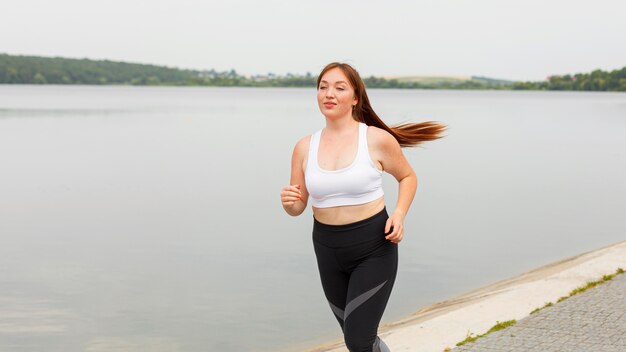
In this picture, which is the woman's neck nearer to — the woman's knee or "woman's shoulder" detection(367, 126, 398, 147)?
"woman's shoulder" detection(367, 126, 398, 147)

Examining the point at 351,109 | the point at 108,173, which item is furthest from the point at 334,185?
the point at 108,173

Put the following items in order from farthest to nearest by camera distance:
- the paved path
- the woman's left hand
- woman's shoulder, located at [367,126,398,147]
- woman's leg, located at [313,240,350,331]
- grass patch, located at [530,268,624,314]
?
grass patch, located at [530,268,624,314] < the paved path < woman's leg, located at [313,240,350,331] < woman's shoulder, located at [367,126,398,147] < the woman's left hand

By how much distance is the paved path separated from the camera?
22.2 feet

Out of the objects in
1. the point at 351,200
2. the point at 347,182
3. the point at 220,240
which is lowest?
the point at 220,240

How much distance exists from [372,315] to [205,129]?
60.7 metres

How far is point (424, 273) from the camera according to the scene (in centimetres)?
1557

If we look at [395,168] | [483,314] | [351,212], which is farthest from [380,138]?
[483,314]

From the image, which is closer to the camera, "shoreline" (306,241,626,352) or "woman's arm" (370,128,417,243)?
"woman's arm" (370,128,417,243)

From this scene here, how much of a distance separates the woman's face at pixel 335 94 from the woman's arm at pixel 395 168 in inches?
8.8

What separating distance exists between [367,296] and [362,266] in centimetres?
17

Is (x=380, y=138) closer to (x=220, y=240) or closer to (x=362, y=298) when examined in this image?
(x=362, y=298)

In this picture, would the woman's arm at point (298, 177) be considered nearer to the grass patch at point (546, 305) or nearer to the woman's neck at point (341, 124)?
the woman's neck at point (341, 124)

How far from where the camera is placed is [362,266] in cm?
465

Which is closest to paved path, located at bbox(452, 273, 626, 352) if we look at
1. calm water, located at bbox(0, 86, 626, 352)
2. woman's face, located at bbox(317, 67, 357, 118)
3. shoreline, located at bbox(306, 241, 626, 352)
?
shoreline, located at bbox(306, 241, 626, 352)
